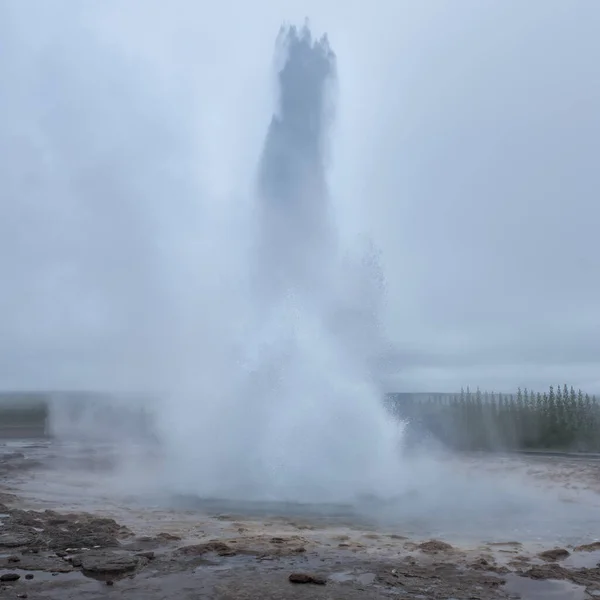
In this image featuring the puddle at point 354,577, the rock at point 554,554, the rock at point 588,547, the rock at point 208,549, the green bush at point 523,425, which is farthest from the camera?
the green bush at point 523,425

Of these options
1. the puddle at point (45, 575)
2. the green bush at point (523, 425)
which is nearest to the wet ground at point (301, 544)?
the puddle at point (45, 575)

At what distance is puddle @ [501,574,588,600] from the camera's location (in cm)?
1047

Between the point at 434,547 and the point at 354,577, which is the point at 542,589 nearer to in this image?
the point at 434,547

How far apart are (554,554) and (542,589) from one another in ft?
8.25

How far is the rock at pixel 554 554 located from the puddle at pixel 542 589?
1.57m

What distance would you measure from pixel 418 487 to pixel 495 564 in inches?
375

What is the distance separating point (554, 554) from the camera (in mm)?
13117

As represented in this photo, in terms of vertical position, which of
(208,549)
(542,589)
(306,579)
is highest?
(208,549)

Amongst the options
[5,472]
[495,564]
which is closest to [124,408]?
[5,472]

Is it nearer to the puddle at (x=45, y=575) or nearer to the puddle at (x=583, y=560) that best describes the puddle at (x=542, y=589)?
the puddle at (x=583, y=560)

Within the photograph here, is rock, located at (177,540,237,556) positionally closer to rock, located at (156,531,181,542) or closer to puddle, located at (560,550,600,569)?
rock, located at (156,531,181,542)

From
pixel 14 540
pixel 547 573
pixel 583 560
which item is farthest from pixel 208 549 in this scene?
pixel 583 560

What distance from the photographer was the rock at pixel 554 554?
42.2 ft

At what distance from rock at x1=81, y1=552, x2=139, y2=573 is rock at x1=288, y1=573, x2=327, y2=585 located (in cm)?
292
